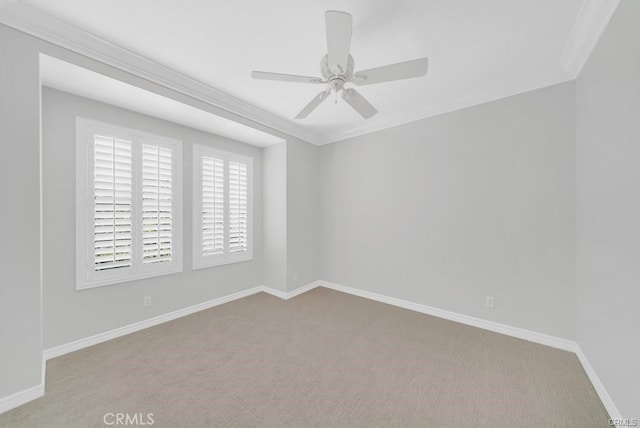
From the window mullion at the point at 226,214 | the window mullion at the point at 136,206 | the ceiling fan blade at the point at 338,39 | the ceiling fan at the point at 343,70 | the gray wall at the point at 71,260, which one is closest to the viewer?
the ceiling fan blade at the point at 338,39

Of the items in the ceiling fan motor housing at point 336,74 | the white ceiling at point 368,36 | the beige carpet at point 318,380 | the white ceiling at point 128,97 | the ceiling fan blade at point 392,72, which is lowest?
the beige carpet at point 318,380

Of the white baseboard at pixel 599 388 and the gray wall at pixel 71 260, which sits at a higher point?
the gray wall at pixel 71 260

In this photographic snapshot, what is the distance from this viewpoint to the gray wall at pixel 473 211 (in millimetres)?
2203

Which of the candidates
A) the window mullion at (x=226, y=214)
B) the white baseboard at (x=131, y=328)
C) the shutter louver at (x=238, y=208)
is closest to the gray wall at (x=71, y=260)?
the white baseboard at (x=131, y=328)

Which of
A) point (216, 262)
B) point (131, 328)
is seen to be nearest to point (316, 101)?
point (216, 262)

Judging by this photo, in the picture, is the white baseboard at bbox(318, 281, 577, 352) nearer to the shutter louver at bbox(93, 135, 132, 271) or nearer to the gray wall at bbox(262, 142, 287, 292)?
the gray wall at bbox(262, 142, 287, 292)

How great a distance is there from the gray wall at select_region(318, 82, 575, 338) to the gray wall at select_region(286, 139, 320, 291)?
1.77 ft

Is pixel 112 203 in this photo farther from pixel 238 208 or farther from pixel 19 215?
pixel 238 208

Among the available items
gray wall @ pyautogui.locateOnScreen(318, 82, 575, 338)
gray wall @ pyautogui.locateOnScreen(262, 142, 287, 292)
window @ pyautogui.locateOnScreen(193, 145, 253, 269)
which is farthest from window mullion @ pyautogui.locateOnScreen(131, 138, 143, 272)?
gray wall @ pyautogui.locateOnScreen(318, 82, 575, 338)

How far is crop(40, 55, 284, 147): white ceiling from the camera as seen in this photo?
1.85 m

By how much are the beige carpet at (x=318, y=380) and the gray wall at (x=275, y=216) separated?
111 centimetres

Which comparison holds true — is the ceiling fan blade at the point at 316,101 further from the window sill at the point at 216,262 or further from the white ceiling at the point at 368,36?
the window sill at the point at 216,262

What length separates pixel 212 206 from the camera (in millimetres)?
3273

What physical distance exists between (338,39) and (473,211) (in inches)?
91.5
